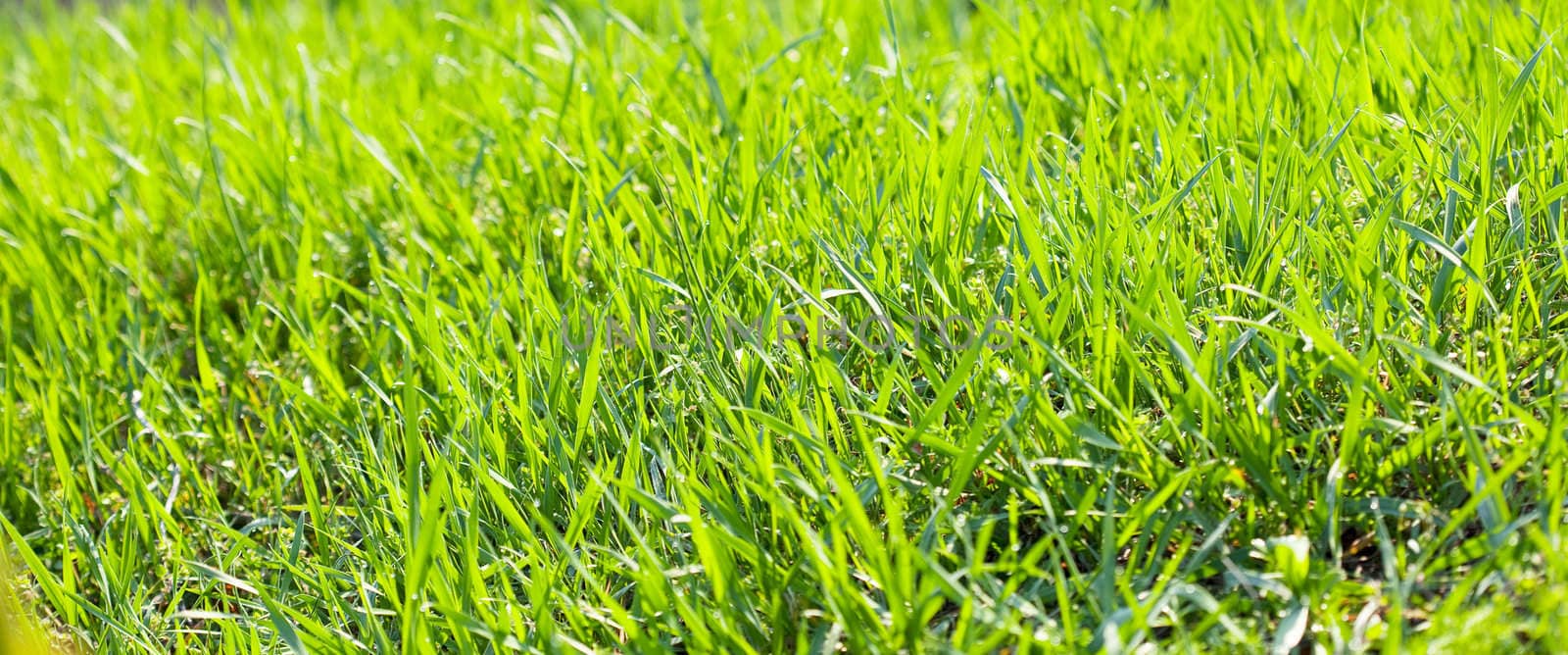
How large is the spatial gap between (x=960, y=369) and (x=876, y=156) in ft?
3.21

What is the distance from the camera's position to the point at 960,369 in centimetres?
165

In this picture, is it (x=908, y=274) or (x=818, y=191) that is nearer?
(x=908, y=274)

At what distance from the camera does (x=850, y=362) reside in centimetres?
200

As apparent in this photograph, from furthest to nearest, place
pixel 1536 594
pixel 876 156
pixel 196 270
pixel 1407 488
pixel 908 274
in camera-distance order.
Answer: pixel 196 270 < pixel 876 156 < pixel 908 274 < pixel 1407 488 < pixel 1536 594

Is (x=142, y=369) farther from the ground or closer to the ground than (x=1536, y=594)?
closer to the ground

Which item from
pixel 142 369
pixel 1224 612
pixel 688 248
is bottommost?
pixel 142 369

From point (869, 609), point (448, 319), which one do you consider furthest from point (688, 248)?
point (869, 609)

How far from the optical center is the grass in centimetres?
156

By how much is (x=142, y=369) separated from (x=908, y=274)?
5.14 ft

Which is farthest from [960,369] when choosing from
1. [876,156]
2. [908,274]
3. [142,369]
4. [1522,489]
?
[142,369]

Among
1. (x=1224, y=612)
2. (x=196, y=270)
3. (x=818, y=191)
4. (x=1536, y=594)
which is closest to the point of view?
(x=1536, y=594)

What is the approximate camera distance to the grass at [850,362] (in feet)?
5.13

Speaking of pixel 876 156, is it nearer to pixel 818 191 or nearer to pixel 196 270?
pixel 818 191

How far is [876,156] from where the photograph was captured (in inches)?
100
